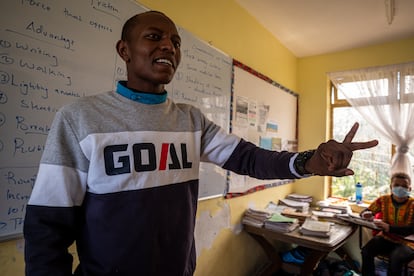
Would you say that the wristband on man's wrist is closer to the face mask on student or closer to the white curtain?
the face mask on student

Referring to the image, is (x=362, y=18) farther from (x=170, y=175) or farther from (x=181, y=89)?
(x=170, y=175)

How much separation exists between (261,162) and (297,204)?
2.17 m

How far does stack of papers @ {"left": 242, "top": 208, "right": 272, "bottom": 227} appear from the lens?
2182 millimetres

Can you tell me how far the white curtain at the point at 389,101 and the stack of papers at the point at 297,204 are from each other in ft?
3.10

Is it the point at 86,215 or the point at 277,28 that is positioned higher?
the point at 277,28

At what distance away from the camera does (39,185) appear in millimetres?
562

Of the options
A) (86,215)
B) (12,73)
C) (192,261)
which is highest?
(12,73)

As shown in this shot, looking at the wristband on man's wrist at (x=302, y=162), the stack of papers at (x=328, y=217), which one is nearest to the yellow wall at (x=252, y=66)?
the stack of papers at (x=328, y=217)

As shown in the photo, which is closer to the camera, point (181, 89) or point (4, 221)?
point (4, 221)

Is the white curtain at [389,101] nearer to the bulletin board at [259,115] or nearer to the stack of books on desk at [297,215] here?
the bulletin board at [259,115]

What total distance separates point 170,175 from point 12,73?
2.22ft

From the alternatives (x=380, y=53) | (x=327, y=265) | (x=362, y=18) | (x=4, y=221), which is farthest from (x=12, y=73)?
(x=380, y=53)

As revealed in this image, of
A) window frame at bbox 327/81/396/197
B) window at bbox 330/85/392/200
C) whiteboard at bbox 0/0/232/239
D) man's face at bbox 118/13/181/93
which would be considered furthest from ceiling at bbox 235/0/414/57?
man's face at bbox 118/13/181/93

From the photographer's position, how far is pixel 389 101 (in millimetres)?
2727
